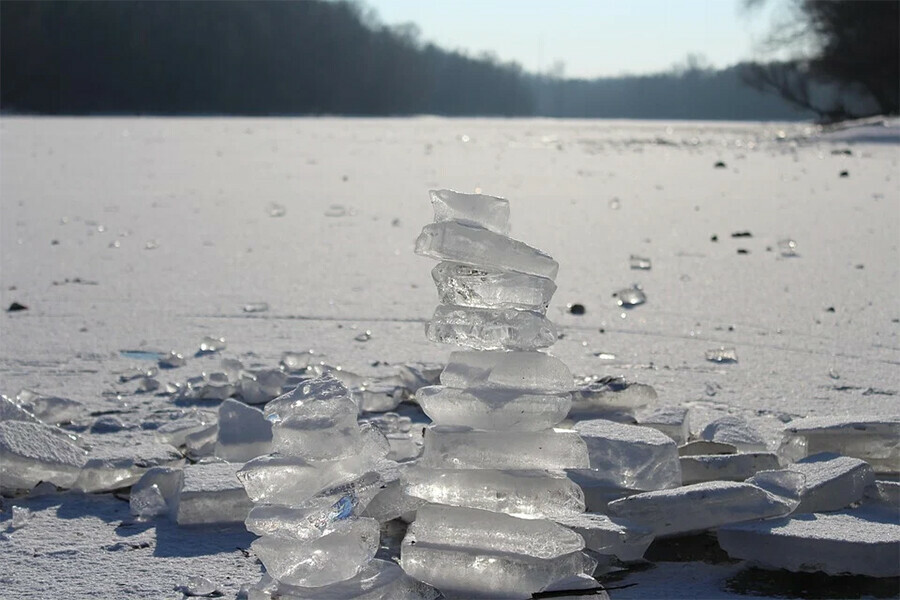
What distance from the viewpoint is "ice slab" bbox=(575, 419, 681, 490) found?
191cm

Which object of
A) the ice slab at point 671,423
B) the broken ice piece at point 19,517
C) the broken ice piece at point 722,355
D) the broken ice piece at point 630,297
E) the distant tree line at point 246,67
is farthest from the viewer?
the distant tree line at point 246,67

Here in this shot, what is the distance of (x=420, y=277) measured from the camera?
4793 millimetres

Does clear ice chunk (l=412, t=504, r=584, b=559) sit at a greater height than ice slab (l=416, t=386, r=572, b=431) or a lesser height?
lesser

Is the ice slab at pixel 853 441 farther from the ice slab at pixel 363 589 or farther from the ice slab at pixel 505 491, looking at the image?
the ice slab at pixel 363 589

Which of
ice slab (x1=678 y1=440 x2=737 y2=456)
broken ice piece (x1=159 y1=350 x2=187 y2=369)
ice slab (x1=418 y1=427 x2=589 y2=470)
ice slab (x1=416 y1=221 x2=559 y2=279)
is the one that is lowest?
broken ice piece (x1=159 y1=350 x2=187 y2=369)

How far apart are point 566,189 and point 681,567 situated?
808cm

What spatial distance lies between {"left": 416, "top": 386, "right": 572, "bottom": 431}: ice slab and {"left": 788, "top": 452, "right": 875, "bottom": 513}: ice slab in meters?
0.62

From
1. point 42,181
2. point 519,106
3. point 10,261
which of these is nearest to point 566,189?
point 42,181

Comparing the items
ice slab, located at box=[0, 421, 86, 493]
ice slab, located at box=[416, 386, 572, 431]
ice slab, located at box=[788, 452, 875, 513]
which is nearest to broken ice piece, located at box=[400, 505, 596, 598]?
ice slab, located at box=[416, 386, 572, 431]

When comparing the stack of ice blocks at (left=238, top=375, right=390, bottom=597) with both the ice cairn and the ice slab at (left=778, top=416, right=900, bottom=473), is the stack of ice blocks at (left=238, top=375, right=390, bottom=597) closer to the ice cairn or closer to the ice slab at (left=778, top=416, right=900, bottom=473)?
the ice cairn

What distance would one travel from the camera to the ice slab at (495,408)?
154 centimetres

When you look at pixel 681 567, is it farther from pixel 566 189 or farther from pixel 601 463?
pixel 566 189

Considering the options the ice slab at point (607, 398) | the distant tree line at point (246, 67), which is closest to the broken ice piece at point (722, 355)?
the ice slab at point (607, 398)

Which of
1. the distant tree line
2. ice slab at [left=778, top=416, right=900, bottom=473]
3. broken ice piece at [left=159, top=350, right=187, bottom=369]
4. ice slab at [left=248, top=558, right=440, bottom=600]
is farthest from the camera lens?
the distant tree line
